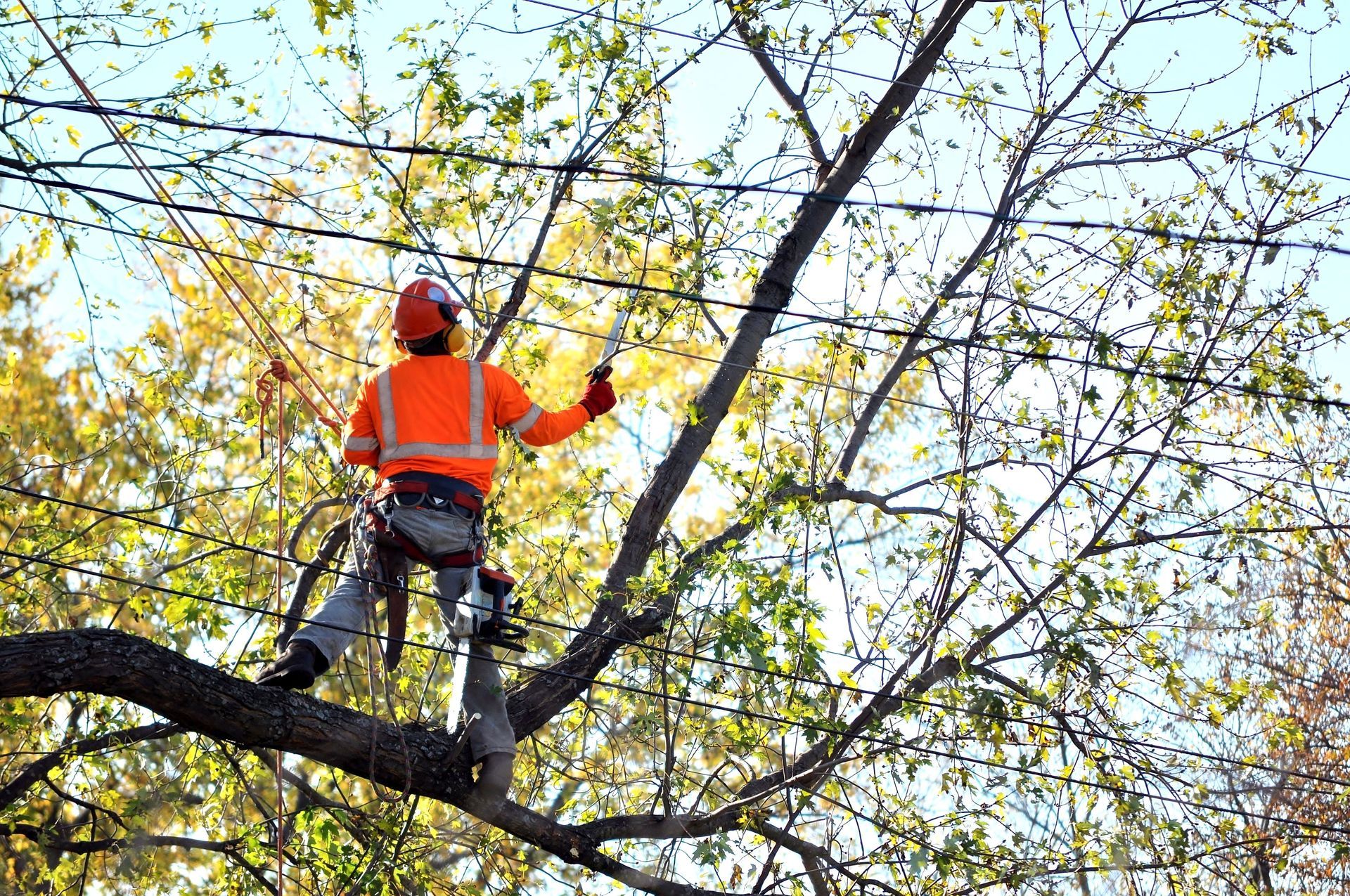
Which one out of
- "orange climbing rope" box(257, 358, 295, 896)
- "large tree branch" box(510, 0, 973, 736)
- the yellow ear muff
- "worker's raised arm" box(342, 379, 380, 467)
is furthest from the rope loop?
"large tree branch" box(510, 0, 973, 736)

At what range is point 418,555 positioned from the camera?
5.73 metres

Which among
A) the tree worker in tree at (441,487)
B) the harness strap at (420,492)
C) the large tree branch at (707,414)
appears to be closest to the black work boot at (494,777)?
the tree worker in tree at (441,487)

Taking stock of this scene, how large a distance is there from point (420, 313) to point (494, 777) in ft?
6.03

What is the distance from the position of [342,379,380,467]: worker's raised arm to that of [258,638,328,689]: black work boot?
84cm

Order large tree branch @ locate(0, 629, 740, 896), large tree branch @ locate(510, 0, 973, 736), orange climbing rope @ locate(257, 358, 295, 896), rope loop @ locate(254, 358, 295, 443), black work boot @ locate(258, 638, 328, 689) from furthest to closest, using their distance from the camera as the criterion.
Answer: large tree branch @ locate(510, 0, 973, 736), rope loop @ locate(254, 358, 295, 443), orange climbing rope @ locate(257, 358, 295, 896), black work boot @ locate(258, 638, 328, 689), large tree branch @ locate(0, 629, 740, 896)

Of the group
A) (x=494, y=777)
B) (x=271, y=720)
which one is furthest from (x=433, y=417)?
(x=494, y=777)

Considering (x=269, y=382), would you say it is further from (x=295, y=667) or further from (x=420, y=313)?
(x=295, y=667)

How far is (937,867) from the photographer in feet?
19.7

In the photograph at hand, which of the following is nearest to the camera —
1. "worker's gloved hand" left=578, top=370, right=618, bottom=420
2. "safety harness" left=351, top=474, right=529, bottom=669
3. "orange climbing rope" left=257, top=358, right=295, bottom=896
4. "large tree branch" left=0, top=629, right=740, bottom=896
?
"large tree branch" left=0, top=629, right=740, bottom=896

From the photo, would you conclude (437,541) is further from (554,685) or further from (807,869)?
(807,869)

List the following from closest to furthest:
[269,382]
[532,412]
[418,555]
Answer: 1. [418,555]
2. [532,412]
3. [269,382]

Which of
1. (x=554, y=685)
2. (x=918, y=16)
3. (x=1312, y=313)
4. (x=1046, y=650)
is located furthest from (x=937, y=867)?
(x=918, y=16)

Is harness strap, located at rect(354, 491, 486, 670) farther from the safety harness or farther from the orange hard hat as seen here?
the orange hard hat

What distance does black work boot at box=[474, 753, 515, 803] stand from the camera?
561cm
